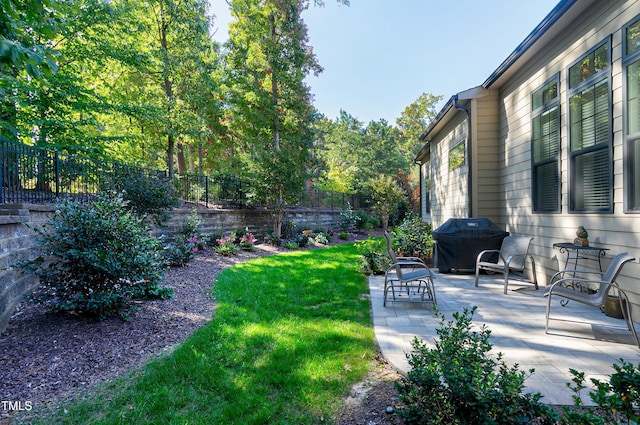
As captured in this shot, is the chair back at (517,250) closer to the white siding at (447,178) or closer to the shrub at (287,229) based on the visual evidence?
the white siding at (447,178)

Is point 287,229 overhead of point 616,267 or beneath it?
beneath

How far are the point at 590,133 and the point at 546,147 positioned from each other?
101cm

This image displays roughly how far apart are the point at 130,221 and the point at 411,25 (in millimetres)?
13950

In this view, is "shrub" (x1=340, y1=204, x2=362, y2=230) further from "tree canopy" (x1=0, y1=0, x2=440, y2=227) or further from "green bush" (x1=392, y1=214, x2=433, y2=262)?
"green bush" (x1=392, y1=214, x2=433, y2=262)

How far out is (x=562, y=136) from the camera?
4734 mm

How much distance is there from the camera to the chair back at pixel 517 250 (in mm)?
5125

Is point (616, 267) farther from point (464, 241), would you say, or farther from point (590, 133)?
point (464, 241)

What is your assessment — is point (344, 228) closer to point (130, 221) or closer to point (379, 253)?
point (379, 253)

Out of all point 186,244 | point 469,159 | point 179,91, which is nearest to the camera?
point 469,159

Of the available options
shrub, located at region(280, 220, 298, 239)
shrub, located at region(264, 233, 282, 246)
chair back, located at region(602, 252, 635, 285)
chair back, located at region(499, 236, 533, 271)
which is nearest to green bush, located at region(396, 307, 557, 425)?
chair back, located at region(602, 252, 635, 285)

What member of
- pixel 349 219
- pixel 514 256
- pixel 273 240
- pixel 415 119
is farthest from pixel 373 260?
pixel 415 119

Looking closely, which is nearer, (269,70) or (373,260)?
(373,260)

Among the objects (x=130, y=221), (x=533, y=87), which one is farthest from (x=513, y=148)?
(x=130, y=221)

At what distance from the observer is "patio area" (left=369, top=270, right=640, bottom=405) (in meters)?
2.50
